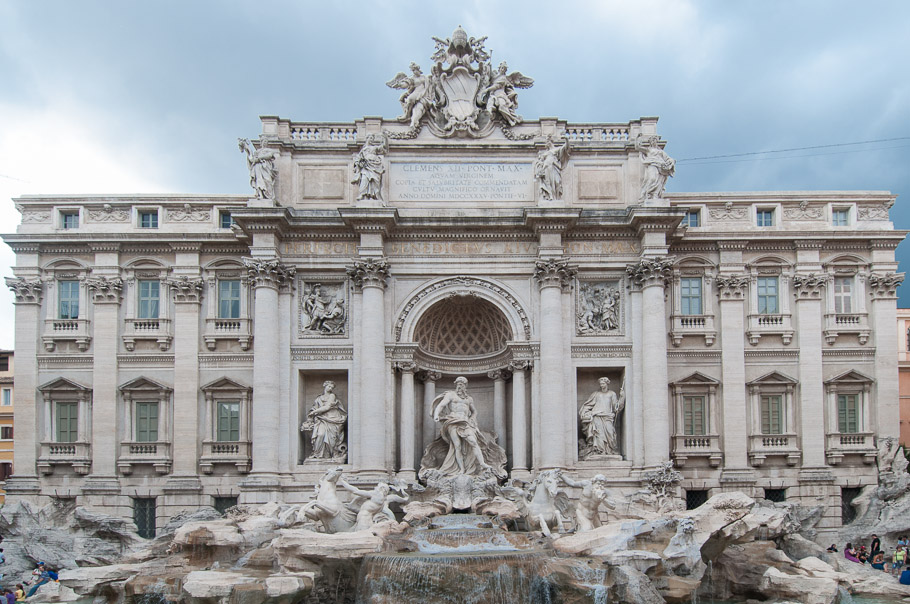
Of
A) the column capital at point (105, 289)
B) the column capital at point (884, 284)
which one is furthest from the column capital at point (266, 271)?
the column capital at point (884, 284)

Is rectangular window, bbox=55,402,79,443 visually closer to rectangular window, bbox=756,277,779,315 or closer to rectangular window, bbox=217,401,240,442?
rectangular window, bbox=217,401,240,442

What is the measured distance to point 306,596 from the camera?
19.2 meters

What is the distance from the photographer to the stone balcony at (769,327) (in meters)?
28.7

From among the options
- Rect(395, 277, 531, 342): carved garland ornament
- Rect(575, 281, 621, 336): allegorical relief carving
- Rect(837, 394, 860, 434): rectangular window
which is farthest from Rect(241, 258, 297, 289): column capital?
Rect(837, 394, 860, 434): rectangular window

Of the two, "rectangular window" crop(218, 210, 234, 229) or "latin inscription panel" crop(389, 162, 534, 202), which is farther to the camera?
"rectangular window" crop(218, 210, 234, 229)

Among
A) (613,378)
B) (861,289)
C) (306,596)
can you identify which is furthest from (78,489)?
(861,289)

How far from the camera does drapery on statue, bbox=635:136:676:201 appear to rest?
2678cm

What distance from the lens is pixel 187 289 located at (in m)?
28.4

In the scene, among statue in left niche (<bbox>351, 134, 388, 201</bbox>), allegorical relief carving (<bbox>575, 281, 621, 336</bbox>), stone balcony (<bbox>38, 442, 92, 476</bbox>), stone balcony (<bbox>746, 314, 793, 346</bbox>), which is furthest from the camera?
stone balcony (<bbox>746, 314, 793, 346</bbox>)

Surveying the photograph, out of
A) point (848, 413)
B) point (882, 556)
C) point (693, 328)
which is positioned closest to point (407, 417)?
point (693, 328)

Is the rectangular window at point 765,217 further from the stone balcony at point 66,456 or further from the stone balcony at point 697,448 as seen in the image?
the stone balcony at point 66,456

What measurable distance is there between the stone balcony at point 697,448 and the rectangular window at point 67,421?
815 inches

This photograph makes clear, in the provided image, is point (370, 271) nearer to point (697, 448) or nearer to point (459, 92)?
point (459, 92)

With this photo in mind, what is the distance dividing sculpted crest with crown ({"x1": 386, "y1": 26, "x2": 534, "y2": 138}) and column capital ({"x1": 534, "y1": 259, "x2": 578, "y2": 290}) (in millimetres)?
5069
